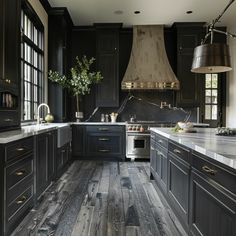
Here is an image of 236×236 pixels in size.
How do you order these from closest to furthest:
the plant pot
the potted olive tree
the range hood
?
the potted olive tree → the range hood → the plant pot

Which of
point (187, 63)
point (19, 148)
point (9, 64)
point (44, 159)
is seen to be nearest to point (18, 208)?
point (19, 148)

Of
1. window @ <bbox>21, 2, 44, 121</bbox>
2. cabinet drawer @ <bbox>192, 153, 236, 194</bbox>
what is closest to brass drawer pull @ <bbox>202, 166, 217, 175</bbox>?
cabinet drawer @ <bbox>192, 153, 236, 194</bbox>

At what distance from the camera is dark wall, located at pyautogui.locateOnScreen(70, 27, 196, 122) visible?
20.3 ft

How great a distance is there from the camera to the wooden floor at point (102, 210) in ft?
7.63

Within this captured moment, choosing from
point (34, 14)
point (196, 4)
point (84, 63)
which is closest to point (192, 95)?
point (196, 4)

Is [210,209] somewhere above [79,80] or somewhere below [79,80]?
below

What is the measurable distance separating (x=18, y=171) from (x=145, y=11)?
4.25 metres

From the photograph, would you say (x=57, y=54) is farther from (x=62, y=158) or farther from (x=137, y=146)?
(x=137, y=146)

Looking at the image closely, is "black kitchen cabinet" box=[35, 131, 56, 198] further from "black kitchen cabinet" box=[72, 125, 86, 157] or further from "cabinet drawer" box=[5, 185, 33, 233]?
"black kitchen cabinet" box=[72, 125, 86, 157]

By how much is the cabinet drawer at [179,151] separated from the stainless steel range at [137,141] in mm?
2766

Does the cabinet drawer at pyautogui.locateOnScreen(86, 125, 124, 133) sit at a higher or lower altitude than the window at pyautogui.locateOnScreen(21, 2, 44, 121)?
lower

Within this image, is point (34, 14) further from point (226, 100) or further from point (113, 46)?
point (226, 100)

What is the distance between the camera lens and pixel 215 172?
5.05ft

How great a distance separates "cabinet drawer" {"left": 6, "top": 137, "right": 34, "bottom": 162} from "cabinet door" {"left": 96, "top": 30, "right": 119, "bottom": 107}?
11.0 feet
